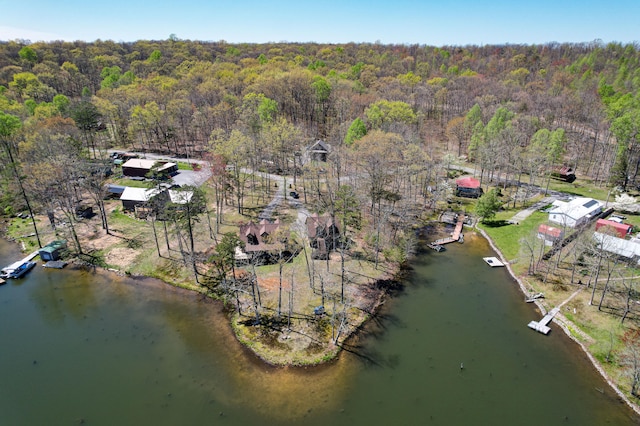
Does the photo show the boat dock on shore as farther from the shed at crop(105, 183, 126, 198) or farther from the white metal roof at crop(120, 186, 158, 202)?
the shed at crop(105, 183, 126, 198)

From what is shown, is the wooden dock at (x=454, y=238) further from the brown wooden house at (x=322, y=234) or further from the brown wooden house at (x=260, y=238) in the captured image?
the brown wooden house at (x=260, y=238)

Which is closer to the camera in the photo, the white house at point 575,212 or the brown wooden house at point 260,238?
the brown wooden house at point 260,238

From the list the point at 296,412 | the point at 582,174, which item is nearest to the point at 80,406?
the point at 296,412

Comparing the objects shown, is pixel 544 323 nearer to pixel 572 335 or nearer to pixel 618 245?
pixel 572 335

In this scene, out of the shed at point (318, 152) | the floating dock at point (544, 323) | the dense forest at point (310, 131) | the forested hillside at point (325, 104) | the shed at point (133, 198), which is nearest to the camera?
the floating dock at point (544, 323)

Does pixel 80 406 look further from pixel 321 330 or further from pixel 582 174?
pixel 582 174

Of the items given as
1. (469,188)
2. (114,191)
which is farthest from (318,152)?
(114,191)

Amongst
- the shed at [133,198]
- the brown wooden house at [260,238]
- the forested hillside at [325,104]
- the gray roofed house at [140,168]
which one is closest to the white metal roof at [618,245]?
the forested hillside at [325,104]
